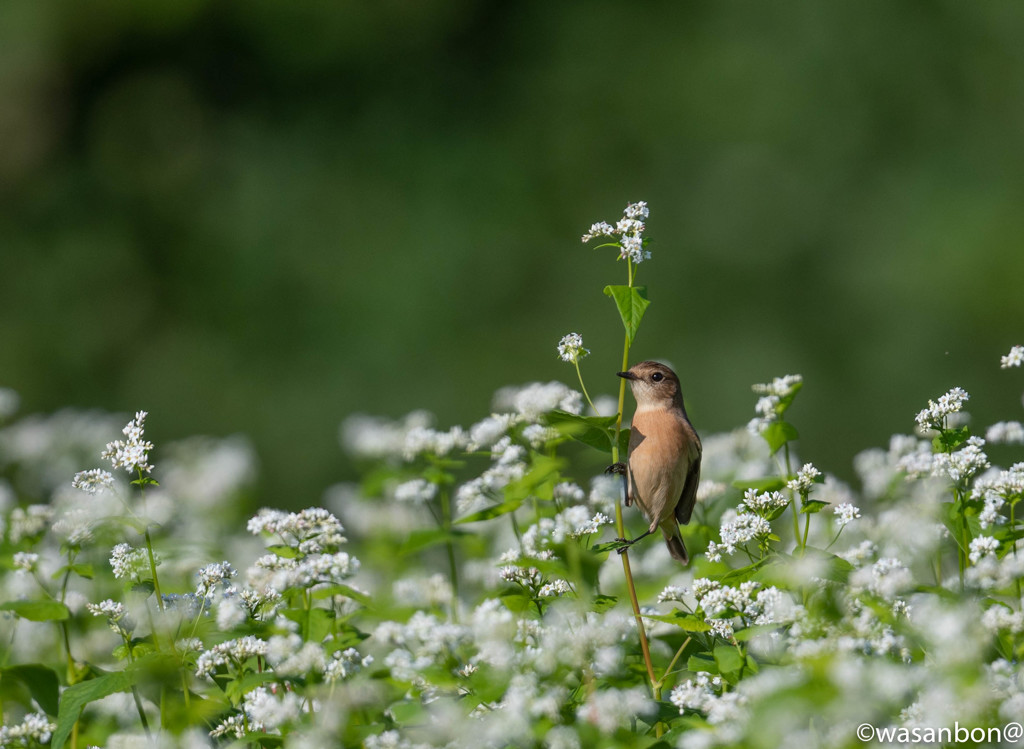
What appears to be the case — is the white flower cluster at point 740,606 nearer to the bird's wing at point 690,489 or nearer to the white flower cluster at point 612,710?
the white flower cluster at point 612,710

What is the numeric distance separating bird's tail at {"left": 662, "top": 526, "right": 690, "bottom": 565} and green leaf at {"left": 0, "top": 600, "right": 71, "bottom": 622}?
4.68 feet

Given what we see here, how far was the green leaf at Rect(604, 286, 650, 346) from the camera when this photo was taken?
1.98m

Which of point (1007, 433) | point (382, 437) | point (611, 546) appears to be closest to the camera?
point (611, 546)

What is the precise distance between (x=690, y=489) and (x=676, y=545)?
0.15 metres

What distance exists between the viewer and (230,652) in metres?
1.85

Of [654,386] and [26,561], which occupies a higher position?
[654,386]

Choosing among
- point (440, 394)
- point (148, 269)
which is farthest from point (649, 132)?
point (148, 269)

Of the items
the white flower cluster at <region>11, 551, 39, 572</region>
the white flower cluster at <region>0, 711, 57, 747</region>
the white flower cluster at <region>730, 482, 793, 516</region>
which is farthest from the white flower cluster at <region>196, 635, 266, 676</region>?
the white flower cluster at <region>730, 482, 793, 516</region>

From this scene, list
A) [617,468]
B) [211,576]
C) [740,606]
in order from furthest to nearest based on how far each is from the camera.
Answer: [617,468] → [211,576] → [740,606]

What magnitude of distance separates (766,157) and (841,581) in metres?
8.02

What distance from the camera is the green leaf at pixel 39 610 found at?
1.99 m

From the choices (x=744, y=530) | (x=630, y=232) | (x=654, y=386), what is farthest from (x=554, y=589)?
(x=654, y=386)

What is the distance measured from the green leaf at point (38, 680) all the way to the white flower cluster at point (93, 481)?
0.35 meters

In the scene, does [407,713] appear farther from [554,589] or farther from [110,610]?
[110,610]
